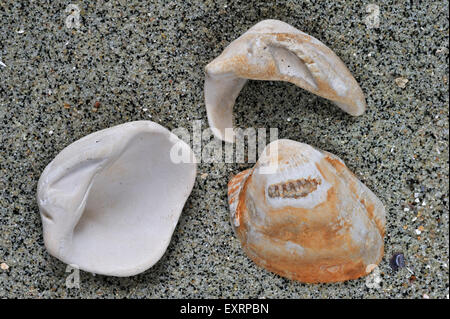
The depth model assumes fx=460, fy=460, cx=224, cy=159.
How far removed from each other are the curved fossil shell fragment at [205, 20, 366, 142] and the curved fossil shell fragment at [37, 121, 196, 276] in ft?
0.77

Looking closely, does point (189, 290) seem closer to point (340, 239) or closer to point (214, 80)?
point (340, 239)

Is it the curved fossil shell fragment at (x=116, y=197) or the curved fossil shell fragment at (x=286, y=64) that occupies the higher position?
the curved fossil shell fragment at (x=286, y=64)

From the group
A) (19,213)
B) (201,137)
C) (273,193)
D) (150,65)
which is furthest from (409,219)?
(19,213)

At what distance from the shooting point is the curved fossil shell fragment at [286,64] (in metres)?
1.16

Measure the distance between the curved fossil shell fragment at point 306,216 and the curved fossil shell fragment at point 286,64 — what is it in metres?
0.16

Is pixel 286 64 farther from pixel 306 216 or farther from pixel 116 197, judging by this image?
pixel 116 197

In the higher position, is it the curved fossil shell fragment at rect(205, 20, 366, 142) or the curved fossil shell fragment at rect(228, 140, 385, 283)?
the curved fossil shell fragment at rect(205, 20, 366, 142)

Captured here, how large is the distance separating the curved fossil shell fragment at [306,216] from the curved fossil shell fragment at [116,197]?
0.61 feet

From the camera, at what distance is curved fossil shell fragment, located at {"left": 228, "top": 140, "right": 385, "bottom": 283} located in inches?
45.7

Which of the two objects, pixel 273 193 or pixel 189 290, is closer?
pixel 273 193

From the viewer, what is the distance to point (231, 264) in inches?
51.6

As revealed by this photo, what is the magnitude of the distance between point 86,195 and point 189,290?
412 mm

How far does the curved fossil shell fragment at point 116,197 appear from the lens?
1123 mm

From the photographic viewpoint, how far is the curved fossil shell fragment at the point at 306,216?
116 cm
